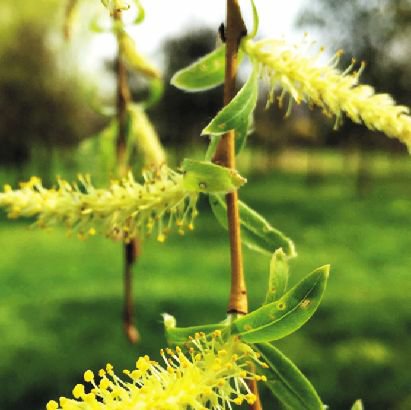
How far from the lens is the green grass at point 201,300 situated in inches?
215

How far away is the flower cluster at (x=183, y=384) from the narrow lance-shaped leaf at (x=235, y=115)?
0.54 ft

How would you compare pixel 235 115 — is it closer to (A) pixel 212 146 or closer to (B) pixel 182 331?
(A) pixel 212 146

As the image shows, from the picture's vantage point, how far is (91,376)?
55cm

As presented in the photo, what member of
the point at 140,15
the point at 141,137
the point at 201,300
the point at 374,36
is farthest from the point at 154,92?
the point at 374,36

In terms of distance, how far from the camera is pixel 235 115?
0.55m

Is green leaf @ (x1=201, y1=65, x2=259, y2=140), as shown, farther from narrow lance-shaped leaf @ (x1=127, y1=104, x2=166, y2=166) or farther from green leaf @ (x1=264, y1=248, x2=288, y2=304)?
narrow lance-shaped leaf @ (x1=127, y1=104, x2=166, y2=166)

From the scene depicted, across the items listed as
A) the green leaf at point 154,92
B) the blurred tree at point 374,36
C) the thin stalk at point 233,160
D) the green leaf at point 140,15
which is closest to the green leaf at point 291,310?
the thin stalk at point 233,160

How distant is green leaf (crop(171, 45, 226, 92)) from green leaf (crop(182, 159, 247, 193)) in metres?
0.13

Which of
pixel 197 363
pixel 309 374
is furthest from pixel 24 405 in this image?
pixel 197 363

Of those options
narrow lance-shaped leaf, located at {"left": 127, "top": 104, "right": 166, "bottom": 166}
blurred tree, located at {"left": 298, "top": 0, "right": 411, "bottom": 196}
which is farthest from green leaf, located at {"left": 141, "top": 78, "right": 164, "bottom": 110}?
blurred tree, located at {"left": 298, "top": 0, "right": 411, "bottom": 196}

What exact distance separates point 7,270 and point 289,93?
10.0 meters

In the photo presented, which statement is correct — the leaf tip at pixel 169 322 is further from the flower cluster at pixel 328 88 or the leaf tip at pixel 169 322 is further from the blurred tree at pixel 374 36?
the blurred tree at pixel 374 36

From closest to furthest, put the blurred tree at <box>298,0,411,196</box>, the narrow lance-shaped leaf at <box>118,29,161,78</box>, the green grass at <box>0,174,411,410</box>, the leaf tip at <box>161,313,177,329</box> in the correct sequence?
the leaf tip at <box>161,313,177,329</box> < the narrow lance-shaped leaf at <box>118,29,161,78</box> < the green grass at <box>0,174,411,410</box> < the blurred tree at <box>298,0,411,196</box>

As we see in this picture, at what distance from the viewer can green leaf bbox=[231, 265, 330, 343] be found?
21.5 inches
